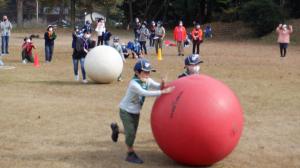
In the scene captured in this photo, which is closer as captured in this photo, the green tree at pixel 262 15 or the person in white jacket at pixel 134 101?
the person in white jacket at pixel 134 101

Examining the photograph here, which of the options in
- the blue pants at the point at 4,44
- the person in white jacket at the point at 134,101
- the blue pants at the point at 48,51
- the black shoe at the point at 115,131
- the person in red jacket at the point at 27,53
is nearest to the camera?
the person in white jacket at the point at 134,101

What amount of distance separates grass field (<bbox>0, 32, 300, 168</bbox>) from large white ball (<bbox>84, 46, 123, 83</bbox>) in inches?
15.5

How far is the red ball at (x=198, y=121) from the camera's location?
7.71 m

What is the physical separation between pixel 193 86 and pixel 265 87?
10052 mm

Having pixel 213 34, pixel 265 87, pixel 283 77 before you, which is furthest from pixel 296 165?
pixel 213 34

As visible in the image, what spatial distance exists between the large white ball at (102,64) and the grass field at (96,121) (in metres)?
0.39

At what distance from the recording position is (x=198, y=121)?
7688 millimetres

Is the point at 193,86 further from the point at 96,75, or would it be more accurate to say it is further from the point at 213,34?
the point at 213,34

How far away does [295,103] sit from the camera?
47.3ft

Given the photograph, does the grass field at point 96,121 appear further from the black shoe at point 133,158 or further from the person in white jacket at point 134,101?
the person in white jacket at point 134,101

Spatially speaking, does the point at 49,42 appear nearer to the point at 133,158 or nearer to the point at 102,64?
the point at 102,64

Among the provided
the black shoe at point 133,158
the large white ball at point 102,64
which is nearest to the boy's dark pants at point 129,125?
the black shoe at point 133,158

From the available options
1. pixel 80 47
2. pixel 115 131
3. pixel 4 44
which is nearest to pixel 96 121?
pixel 115 131

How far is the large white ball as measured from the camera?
17.4 meters
